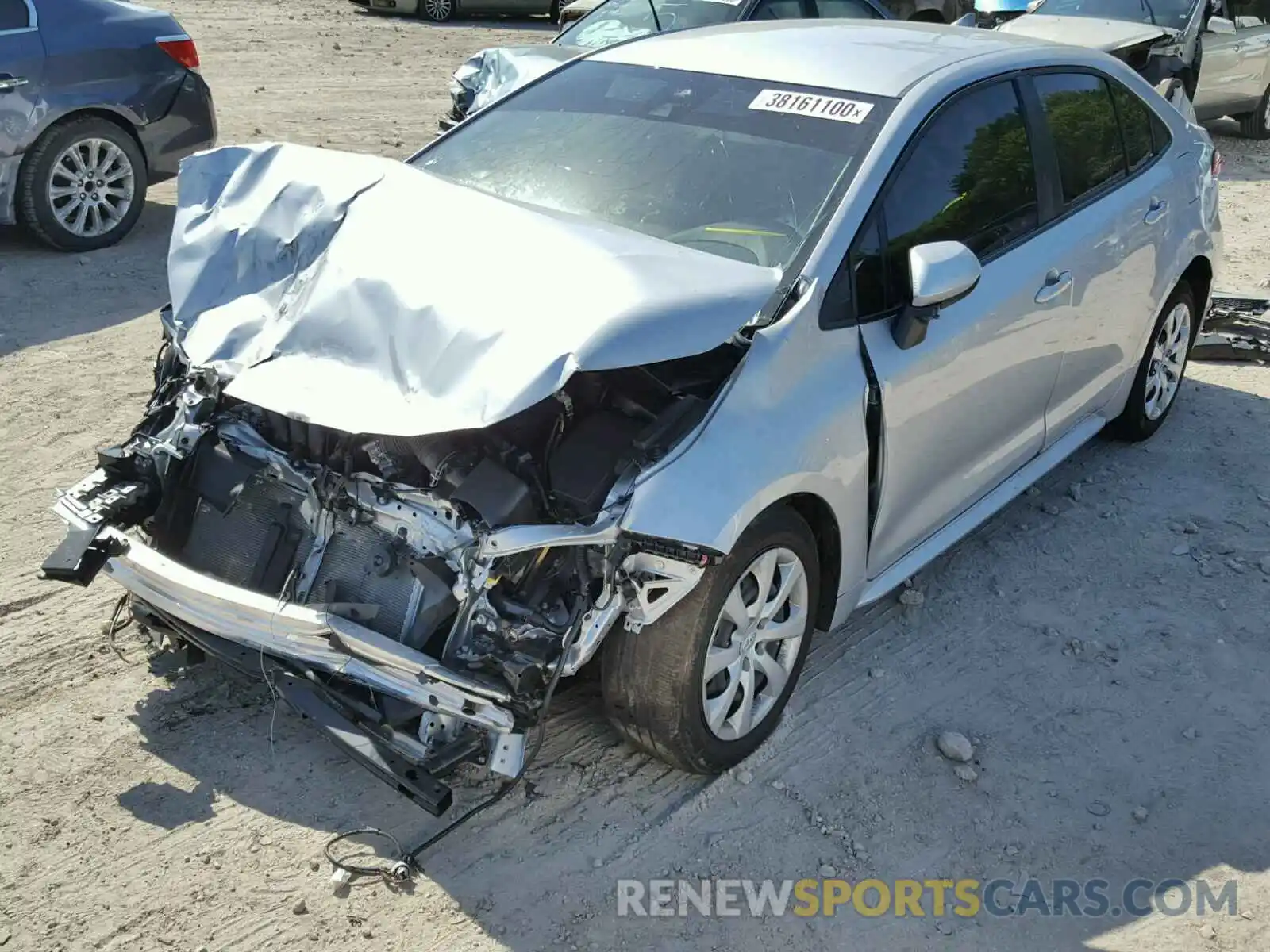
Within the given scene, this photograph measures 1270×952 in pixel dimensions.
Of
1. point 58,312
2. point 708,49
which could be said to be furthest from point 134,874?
point 58,312

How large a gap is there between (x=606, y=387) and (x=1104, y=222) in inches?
98.7

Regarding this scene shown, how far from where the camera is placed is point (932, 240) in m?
4.11

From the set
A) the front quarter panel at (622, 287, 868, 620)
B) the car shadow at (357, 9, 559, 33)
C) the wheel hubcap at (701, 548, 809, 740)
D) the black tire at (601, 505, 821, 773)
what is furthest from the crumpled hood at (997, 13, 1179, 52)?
the car shadow at (357, 9, 559, 33)

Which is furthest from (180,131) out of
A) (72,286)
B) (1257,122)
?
(1257,122)

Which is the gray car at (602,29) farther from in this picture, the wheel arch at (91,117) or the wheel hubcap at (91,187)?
the wheel hubcap at (91,187)

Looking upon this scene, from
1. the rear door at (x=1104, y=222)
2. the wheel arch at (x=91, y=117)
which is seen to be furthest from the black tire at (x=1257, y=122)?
the wheel arch at (x=91, y=117)

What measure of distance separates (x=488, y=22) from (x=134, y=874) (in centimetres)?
1746

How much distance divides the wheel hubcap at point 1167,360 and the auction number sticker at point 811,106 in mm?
2365

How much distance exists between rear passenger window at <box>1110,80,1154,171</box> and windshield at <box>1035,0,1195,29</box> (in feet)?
22.8

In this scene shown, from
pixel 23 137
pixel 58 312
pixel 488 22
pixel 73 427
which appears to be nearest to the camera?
pixel 73 427

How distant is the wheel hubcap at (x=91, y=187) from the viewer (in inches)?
303

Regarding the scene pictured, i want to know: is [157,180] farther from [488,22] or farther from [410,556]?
[488,22]

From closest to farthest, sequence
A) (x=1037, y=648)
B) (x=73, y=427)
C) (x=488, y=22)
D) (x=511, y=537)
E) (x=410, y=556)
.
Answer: (x=511, y=537)
(x=410, y=556)
(x=1037, y=648)
(x=73, y=427)
(x=488, y=22)

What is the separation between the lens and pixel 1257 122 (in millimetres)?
13938
